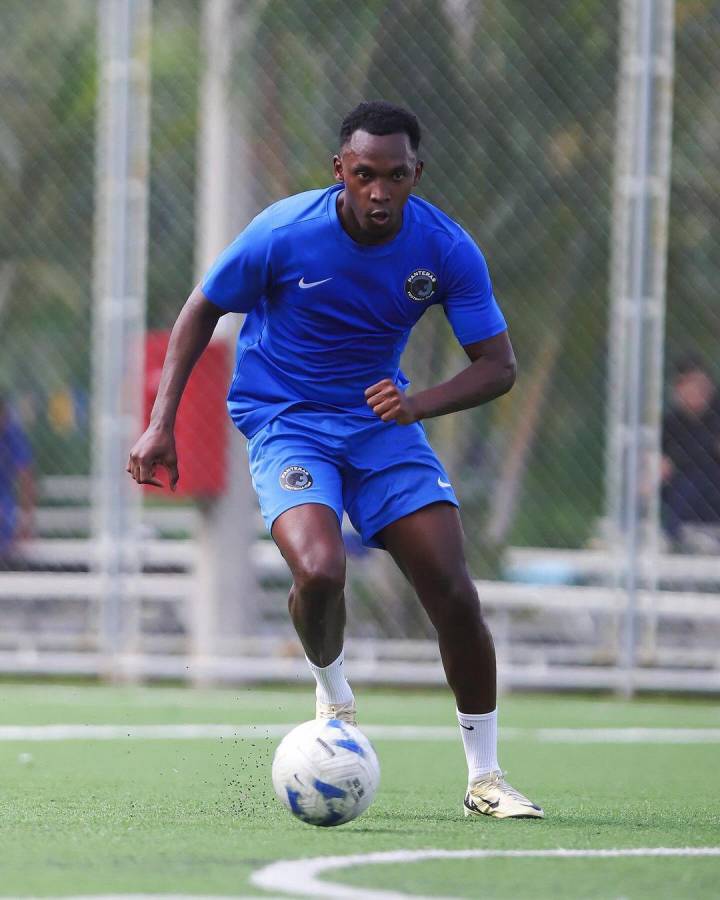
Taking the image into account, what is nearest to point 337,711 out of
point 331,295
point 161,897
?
point 331,295

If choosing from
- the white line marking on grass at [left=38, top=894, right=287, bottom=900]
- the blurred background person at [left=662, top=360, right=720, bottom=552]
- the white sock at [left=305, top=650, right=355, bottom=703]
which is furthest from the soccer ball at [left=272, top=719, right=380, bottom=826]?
the blurred background person at [left=662, top=360, right=720, bottom=552]

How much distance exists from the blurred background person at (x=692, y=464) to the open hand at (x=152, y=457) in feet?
18.1

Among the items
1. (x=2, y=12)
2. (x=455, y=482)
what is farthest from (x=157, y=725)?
(x=2, y=12)

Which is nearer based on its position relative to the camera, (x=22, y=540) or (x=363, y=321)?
(x=363, y=321)

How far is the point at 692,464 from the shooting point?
10.3 meters

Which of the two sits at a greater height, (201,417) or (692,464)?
(201,417)

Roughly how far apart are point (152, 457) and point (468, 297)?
1.04 metres

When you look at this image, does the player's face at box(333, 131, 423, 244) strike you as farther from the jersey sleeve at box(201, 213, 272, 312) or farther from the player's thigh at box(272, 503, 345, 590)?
the player's thigh at box(272, 503, 345, 590)

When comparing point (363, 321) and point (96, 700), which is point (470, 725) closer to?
point (363, 321)

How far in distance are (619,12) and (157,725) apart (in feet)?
15.3

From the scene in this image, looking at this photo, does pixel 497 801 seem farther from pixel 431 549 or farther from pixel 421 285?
pixel 421 285

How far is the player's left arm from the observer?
16.6ft

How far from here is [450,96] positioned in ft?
34.1

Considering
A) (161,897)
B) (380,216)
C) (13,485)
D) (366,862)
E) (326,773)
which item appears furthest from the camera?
(13,485)
